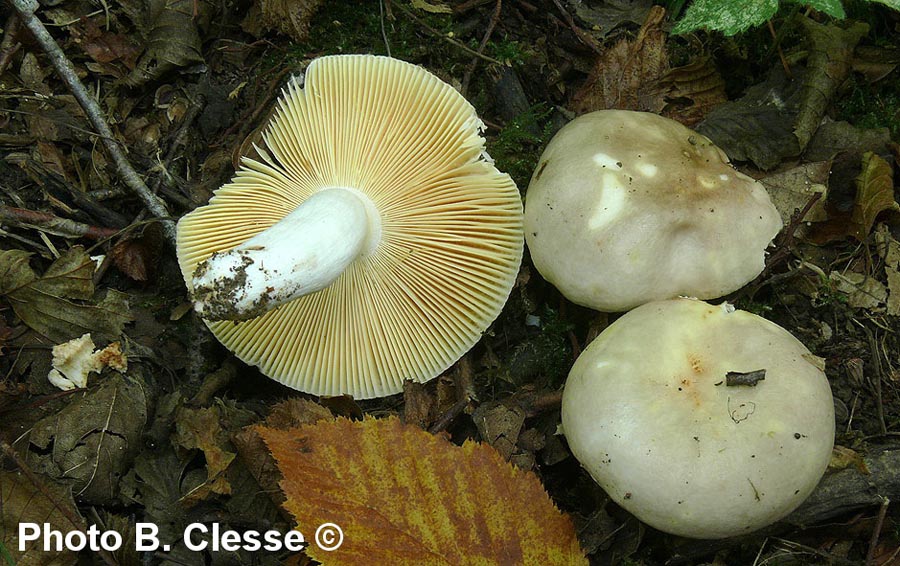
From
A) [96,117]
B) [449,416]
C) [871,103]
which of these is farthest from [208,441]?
[871,103]

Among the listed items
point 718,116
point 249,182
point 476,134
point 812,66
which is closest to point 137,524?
point 249,182

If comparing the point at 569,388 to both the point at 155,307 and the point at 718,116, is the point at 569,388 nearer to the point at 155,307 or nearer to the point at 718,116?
the point at 718,116

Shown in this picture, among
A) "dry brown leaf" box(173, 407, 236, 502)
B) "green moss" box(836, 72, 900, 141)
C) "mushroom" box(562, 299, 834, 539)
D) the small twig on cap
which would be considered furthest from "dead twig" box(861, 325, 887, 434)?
the small twig on cap

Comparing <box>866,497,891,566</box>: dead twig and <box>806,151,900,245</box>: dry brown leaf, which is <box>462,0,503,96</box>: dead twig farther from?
<box>866,497,891,566</box>: dead twig

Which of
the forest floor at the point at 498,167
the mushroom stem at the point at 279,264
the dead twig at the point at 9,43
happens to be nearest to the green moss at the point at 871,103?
the forest floor at the point at 498,167

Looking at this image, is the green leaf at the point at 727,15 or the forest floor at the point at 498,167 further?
the forest floor at the point at 498,167

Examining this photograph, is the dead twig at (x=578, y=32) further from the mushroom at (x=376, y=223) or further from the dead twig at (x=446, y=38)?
the mushroom at (x=376, y=223)
